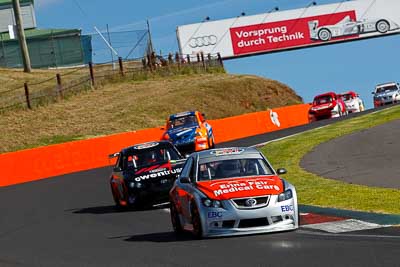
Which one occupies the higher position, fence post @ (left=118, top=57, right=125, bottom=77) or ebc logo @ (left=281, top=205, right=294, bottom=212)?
fence post @ (left=118, top=57, right=125, bottom=77)

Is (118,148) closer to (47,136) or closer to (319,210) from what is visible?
(47,136)

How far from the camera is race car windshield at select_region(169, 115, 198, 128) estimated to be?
110 ft

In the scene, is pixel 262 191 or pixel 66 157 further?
pixel 66 157

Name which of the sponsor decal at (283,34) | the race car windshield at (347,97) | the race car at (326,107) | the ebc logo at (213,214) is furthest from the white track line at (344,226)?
the sponsor decal at (283,34)

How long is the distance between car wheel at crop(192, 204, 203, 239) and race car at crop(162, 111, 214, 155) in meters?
18.2

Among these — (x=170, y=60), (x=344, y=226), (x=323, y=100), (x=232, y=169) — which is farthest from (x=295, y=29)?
(x=344, y=226)

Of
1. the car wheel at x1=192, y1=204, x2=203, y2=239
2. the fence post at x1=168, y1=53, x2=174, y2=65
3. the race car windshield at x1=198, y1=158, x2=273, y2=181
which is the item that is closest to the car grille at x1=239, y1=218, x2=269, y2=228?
the car wheel at x1=192, y1=204, x2=203, y2=239

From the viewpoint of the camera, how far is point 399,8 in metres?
90.0

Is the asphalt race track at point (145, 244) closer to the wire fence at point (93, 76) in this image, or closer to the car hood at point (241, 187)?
the car hood at point (241, 187)

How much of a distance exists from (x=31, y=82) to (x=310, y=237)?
170ft

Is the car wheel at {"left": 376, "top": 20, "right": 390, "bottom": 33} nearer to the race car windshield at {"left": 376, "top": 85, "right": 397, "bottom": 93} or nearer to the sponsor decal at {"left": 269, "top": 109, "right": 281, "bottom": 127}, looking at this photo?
the race car windshield at {"left": 376, "top": 85, "right": 397, "bottom": 93}


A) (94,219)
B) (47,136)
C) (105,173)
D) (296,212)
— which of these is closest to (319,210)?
(296,212)

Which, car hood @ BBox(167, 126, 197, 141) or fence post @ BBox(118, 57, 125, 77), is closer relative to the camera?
car hood @ BBox(167, 126, 197, 141)

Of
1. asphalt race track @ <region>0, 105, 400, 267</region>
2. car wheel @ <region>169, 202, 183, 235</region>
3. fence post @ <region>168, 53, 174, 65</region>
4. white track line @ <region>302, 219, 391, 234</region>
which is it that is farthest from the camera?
fence post @ <region>168, 53, 174, 65</region>
